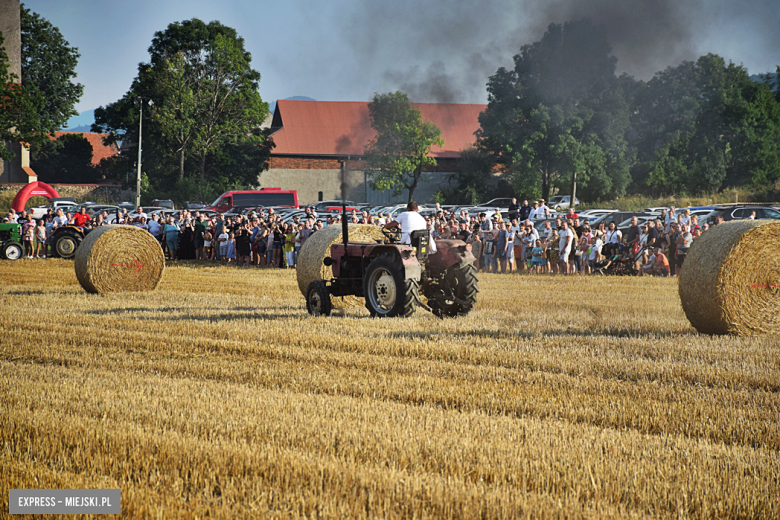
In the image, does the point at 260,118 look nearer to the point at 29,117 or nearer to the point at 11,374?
the point at 29,117

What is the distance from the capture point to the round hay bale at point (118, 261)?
14.0 meters

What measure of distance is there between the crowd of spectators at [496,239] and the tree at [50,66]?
32.7 meters

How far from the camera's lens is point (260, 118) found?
5478 cm

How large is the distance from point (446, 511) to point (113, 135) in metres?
54.4

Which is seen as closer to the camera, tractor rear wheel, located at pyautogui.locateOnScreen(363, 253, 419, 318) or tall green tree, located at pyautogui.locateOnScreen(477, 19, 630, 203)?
tractor rear wheel, located at pyautogui.locateOnScreen(363, 253, 419, 318)

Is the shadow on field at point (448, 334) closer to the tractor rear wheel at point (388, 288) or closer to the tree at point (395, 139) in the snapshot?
the tractor rear wheel at point (388, 288)

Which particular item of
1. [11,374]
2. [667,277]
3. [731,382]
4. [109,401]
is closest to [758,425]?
[731,382]

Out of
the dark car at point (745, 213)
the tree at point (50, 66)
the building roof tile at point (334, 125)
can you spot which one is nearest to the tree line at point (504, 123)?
the tree at point (50, 66)

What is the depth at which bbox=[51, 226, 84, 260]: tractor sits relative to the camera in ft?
80.3

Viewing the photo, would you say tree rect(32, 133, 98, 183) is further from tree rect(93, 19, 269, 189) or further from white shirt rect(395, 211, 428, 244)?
white shirt rect(395, 211, 428, 244)

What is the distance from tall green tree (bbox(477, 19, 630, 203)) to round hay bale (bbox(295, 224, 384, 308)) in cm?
3295

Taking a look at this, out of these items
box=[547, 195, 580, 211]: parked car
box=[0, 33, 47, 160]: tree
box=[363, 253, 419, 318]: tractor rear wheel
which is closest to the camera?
box=[363, 253, 419, 318]: tractor rear wheel

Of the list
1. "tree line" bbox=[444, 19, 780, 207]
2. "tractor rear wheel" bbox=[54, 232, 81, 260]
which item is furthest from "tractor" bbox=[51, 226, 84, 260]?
"tree line" bbox=[444, 19, 780, 207]

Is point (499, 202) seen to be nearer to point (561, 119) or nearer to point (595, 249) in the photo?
point (561, 119)
